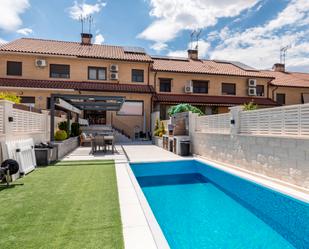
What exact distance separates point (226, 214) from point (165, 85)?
2040cm

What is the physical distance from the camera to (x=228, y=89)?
26547 mm

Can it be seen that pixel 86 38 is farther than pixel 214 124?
Yes

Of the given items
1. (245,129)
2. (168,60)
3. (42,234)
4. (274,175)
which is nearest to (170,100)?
(168,60)

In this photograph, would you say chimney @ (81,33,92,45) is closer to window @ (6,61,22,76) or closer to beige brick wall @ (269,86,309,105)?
window @ (6,61,22,76)

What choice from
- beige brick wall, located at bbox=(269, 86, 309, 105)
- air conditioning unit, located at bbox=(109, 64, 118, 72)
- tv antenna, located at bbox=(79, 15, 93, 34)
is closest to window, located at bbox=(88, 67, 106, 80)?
air conditioning unit, located at bbox=(109, 64, 118, 72)

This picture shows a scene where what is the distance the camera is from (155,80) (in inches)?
952

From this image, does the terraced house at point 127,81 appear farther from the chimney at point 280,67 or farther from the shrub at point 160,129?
the chimney at point 280,67

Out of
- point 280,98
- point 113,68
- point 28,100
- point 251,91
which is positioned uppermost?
point 113,68

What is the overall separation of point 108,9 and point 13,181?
45.6 feet

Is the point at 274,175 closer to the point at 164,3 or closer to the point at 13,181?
the point at 13,181

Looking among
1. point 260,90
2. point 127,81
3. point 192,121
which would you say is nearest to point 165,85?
point 127,81

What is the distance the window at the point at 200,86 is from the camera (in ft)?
84.0

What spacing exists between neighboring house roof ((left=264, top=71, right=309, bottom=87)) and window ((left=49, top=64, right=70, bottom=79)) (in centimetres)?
2518

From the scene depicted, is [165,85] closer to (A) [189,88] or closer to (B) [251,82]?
(A) [189,88]
